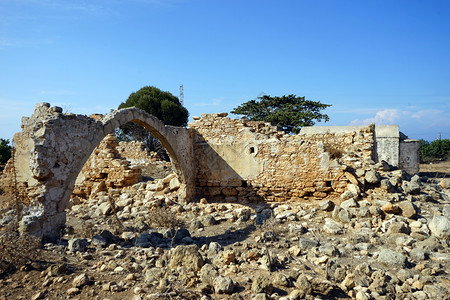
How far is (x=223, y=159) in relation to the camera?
9.62 m

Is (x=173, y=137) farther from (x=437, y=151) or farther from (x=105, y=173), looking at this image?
(x=437, y=151)

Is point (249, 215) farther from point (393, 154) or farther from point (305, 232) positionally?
point (393, 154)

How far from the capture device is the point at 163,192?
360 inches

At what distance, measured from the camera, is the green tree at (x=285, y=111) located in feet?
77.2

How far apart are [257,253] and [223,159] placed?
4925 mm

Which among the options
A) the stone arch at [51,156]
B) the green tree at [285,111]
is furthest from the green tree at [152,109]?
the stone arch at [51,156]

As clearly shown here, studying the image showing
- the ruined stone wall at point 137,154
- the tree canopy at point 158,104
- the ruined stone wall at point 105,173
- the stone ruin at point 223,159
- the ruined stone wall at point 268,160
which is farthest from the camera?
the tree canopy at point 158,104

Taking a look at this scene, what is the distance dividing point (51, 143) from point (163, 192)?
417 centimetres

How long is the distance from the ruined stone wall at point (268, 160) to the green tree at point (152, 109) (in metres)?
12.9

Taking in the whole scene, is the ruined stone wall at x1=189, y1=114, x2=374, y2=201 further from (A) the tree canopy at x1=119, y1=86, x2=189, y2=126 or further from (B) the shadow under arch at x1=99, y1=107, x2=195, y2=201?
(A) the tree canopy at x1=119, y1=86, x2=189, y2=126

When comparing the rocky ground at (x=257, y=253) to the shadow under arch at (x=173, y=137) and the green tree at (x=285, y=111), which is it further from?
the green tree at (x=285, y=111)

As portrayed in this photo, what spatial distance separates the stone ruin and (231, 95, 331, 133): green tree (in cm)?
1271

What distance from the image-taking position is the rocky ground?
3.89 meters

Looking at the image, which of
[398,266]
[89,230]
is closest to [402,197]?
[398,266]
